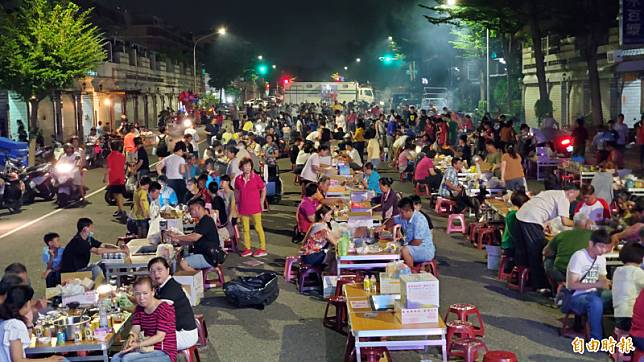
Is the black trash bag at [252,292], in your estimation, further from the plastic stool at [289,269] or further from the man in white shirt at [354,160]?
the man in white shirt at [354,160]

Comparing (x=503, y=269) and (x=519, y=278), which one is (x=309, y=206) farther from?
(x=519, y=278)

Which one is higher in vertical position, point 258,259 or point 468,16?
point 468,16

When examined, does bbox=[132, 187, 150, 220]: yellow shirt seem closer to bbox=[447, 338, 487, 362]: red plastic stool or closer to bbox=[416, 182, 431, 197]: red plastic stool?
bbox=[447, 338, 487, 362]: red plastic stool

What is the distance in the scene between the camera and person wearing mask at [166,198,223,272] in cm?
1200

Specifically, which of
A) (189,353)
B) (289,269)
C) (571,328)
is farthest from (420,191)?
(189,353)

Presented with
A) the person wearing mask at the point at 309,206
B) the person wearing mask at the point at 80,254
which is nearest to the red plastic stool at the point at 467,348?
the person wearing mask at the point at 80,254

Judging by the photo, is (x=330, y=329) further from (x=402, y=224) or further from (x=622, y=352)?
(x=622, y=352)

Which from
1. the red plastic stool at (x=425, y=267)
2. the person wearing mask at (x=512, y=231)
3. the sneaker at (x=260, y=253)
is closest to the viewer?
the red plastic stool at (x=425, y=267)

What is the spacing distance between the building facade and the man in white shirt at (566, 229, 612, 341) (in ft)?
59.7

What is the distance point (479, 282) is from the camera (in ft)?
41.2

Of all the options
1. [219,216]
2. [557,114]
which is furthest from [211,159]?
[557,114]

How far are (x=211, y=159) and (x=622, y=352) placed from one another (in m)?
13.3

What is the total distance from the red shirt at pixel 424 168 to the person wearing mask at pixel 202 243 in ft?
34.0

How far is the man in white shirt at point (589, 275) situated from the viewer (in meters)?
9.27
